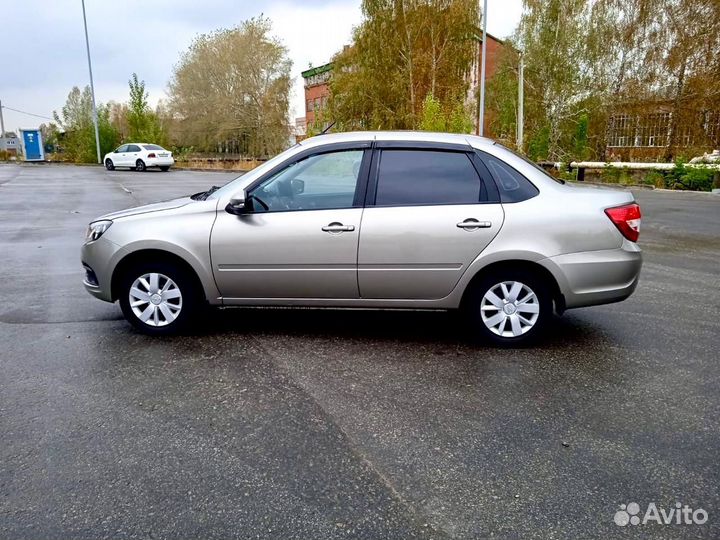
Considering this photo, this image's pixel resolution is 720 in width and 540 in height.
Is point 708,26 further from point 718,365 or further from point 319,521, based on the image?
point 319,521

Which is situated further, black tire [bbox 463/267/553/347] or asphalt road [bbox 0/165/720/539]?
black tire [bbox 463/267/553/347]

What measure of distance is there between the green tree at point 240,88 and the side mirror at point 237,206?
49.8 meters

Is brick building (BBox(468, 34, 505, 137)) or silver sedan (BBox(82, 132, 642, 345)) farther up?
brick building (BBox(468, 34, 505, 137))

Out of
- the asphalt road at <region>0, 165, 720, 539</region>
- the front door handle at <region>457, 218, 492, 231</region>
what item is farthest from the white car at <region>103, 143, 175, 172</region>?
the front door handle at <region>457, 218, 492, 231</region>

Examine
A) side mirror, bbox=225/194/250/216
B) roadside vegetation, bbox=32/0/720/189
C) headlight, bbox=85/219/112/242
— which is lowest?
headlight, bbox=85/219/112/242

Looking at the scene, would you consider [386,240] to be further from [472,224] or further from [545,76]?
[545,76]

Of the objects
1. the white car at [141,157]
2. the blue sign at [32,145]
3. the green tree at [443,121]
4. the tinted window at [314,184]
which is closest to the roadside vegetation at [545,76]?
the green tree at [443,121]

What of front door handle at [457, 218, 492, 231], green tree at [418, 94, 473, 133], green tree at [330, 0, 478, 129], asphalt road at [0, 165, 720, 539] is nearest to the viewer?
asphalt road at [0, 165, 720, 539]

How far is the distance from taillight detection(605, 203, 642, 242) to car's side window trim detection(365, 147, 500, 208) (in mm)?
917

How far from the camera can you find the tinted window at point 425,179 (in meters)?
4.46

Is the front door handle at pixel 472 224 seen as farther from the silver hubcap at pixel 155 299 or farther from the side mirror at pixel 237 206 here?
the silver hubcap at pixel 155 299

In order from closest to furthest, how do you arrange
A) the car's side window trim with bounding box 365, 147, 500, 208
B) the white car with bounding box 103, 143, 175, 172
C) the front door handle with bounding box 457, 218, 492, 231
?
the front door handle with bounding box 457, 218, 492, 231 < the car's side window trim with bounding box 365, 147, 500, 208 < the white car with bounding box 103, 143, 175, 172

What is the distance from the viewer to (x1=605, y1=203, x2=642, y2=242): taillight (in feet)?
14.3

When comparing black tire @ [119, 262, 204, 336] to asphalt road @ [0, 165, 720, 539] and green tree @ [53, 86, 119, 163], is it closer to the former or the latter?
asphalt road @ [0, 165, 720, 539]
